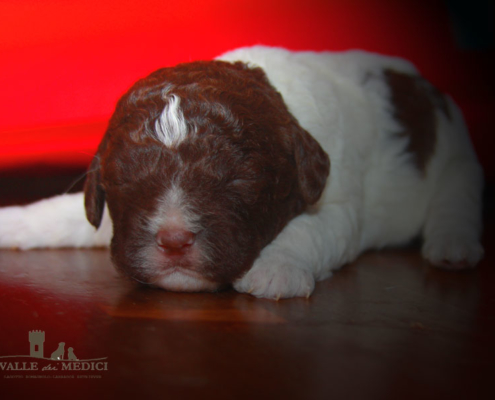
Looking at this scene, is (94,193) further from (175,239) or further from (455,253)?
(455,253)

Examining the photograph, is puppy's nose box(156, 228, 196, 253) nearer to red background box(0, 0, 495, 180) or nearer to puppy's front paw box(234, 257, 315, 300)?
puppy's front paw box(234, 257, 315, 300)

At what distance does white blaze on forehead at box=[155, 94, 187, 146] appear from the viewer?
8.12ft

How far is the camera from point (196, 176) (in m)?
2.44

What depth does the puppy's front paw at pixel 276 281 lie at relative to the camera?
2.57 m

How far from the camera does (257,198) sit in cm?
261

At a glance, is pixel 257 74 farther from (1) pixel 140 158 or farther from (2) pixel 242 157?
(1) pixel 140 158

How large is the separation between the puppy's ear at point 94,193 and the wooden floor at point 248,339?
33 centimetres

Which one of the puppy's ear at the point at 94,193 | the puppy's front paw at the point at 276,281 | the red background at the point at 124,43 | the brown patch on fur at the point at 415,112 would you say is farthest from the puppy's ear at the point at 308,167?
the red background at the point at 124,43

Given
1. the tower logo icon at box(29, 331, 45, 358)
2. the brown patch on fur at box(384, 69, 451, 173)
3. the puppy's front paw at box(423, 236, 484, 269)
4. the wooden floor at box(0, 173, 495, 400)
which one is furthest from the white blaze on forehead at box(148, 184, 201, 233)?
the brown patch on fur at box(384, 69, 451, 173)

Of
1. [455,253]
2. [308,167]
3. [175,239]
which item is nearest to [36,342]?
[175,239]

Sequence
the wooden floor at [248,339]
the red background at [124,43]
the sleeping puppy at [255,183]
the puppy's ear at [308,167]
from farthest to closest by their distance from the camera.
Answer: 1. the red background at [124,43]
2. the puppy's ear at [308,167]
3. the sleeping puppy at [255,183]
4. the wooden floor at [248,339]
